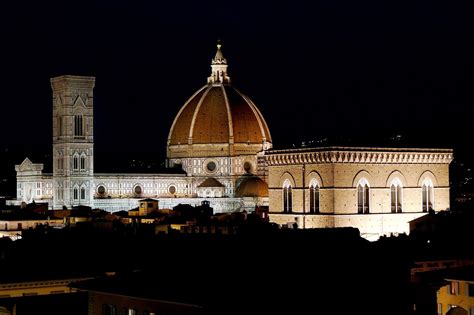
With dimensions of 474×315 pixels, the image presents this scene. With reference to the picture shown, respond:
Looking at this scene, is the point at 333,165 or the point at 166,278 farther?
the point at 333,165

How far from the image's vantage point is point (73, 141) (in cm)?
10575

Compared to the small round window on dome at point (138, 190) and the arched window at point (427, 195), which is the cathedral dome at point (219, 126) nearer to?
the small round window on dome at point (138, 190)

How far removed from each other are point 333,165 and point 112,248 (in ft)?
83.8

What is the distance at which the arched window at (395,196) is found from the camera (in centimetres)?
6412

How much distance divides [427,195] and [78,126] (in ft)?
152

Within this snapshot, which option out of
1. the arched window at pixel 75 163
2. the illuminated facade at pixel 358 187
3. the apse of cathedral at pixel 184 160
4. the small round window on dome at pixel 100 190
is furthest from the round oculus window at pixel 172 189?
the illuminated facade at pixel 358 187

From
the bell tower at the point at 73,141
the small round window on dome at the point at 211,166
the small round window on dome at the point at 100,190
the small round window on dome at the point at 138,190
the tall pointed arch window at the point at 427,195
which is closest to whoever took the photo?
the tall pointed arch window at the point at 427,195

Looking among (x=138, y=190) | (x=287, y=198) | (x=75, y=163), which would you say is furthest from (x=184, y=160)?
(x=287, y=198)

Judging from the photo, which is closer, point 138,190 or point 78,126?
point 78,126

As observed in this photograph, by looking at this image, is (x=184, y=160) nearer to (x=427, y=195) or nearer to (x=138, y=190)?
(x=138, y=190)

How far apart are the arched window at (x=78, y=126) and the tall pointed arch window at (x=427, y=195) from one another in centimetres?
4566

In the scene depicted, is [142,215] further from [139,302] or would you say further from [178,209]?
[139,302]

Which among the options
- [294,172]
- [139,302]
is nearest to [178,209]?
[294,172]

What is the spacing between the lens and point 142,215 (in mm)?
82812
